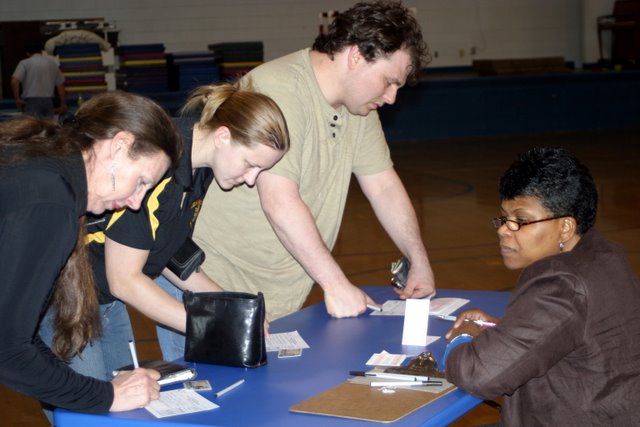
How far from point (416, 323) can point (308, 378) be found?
17.0 inches

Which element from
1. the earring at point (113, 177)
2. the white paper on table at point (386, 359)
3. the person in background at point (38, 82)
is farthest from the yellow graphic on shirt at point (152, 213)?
the person in background at point (38, 82)

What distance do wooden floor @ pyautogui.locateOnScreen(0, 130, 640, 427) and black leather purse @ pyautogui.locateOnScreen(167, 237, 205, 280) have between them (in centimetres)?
152

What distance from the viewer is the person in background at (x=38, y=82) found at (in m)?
10.2

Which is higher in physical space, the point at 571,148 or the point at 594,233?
the point at 594,233

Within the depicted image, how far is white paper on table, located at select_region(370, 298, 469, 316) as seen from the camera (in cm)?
278

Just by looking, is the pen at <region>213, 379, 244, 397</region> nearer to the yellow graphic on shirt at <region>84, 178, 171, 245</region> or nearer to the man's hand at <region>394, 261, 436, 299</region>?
the yellow graphic on shirt at <region>84, 178, 171, 245</region>

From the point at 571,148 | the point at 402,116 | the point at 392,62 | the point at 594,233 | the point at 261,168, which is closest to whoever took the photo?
the point at 594,233

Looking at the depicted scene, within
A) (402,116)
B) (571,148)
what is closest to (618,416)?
(571,148)

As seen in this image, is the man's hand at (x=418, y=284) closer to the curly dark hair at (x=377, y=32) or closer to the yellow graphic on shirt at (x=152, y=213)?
the curly dark hair at (x=377, y=32)

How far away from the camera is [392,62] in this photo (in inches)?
109

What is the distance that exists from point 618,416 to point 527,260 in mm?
400

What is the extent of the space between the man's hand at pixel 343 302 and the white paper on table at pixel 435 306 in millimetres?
66

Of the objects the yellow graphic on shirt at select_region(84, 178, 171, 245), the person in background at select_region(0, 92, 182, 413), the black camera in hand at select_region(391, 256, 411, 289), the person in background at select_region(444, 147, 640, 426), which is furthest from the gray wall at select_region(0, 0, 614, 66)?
the person in background at select_region(444, 147, 640, 426)

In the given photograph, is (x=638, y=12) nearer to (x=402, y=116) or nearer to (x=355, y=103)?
(x=402, y=116)
